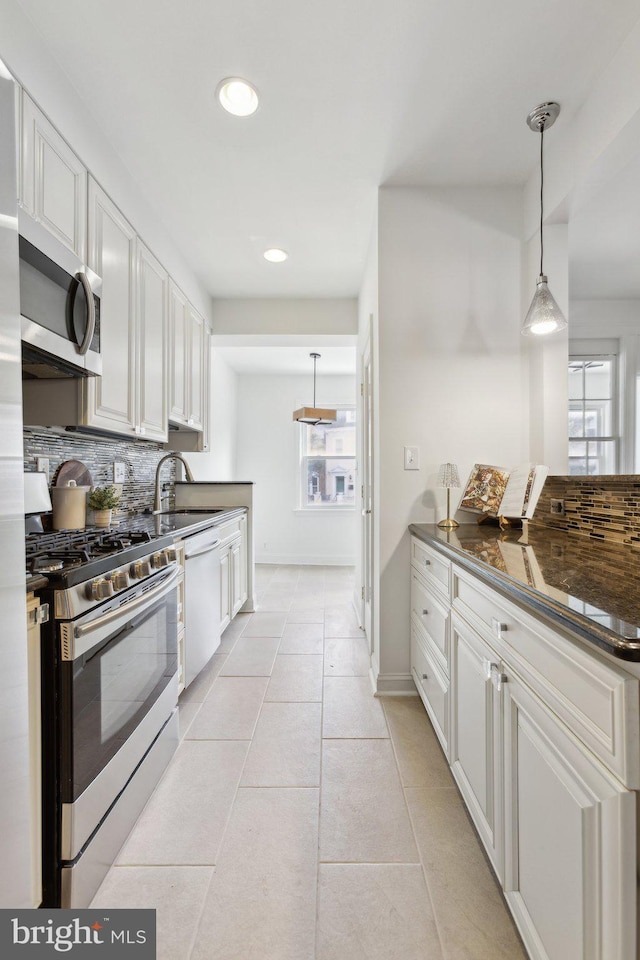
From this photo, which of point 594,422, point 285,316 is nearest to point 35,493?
point 285,316

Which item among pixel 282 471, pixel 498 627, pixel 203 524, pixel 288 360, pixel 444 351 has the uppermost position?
pixel 288 360

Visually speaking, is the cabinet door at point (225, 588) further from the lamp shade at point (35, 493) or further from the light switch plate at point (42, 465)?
the lamp shade at point (35, 493)

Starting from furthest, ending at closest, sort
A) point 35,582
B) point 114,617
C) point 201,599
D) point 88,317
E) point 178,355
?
point 178,355 → point 201,599 → point 88,317 → point 114,617 → point 35,582

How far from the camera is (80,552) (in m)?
1.35

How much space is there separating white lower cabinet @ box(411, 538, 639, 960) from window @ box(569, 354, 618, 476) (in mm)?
2249

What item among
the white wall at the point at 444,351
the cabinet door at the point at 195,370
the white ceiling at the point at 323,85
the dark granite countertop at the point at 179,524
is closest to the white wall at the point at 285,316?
the cabinet door at the point at 195,370

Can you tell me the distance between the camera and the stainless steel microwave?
48.9 inches

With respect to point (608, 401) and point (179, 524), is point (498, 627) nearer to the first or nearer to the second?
point (179, 524)

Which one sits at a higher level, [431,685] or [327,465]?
[327,465]

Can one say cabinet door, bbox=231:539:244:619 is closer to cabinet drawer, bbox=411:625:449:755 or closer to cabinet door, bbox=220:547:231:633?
cabinet door, bbox=220:547:231:633

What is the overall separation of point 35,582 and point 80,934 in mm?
745

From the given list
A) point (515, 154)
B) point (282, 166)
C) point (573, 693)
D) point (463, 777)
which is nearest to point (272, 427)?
point (282, 166)

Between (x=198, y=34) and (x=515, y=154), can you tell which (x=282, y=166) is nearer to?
(x=198, y=34)

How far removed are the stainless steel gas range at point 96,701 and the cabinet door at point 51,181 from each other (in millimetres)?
1189
